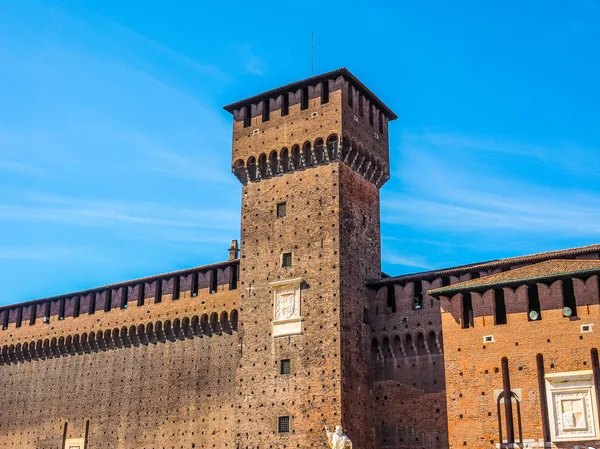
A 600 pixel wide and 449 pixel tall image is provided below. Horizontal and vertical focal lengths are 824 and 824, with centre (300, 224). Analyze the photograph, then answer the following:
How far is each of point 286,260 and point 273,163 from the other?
119 inches

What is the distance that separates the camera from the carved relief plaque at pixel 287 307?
22.2 metres

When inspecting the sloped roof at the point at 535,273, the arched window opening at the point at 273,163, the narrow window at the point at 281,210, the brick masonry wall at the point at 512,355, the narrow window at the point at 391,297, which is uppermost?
the arched window opening at the point at 273,163

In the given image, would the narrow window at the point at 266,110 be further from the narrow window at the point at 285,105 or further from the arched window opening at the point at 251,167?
the arched window opening at the point at 251,167

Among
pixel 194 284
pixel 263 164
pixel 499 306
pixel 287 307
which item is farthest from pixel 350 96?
pixel 499 306

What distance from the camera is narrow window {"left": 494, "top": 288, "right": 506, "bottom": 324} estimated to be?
18.6 metres

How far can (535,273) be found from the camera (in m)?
18.5

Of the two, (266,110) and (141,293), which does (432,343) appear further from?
(141,293)

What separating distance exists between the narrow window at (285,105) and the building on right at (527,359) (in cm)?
803

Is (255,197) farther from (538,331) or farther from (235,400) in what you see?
(538,331)

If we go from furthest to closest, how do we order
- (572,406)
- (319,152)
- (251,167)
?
(251,167) < (319,152) < (572,406)

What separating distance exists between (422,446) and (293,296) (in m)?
5.17

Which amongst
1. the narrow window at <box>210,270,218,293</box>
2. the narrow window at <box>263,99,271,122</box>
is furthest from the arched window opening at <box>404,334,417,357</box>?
the narrow window at <box>263,99,271,122</box>

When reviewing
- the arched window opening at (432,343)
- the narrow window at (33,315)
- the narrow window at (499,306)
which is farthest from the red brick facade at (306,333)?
the narrow window at (33,315)

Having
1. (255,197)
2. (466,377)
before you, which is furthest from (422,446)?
(255,197)
